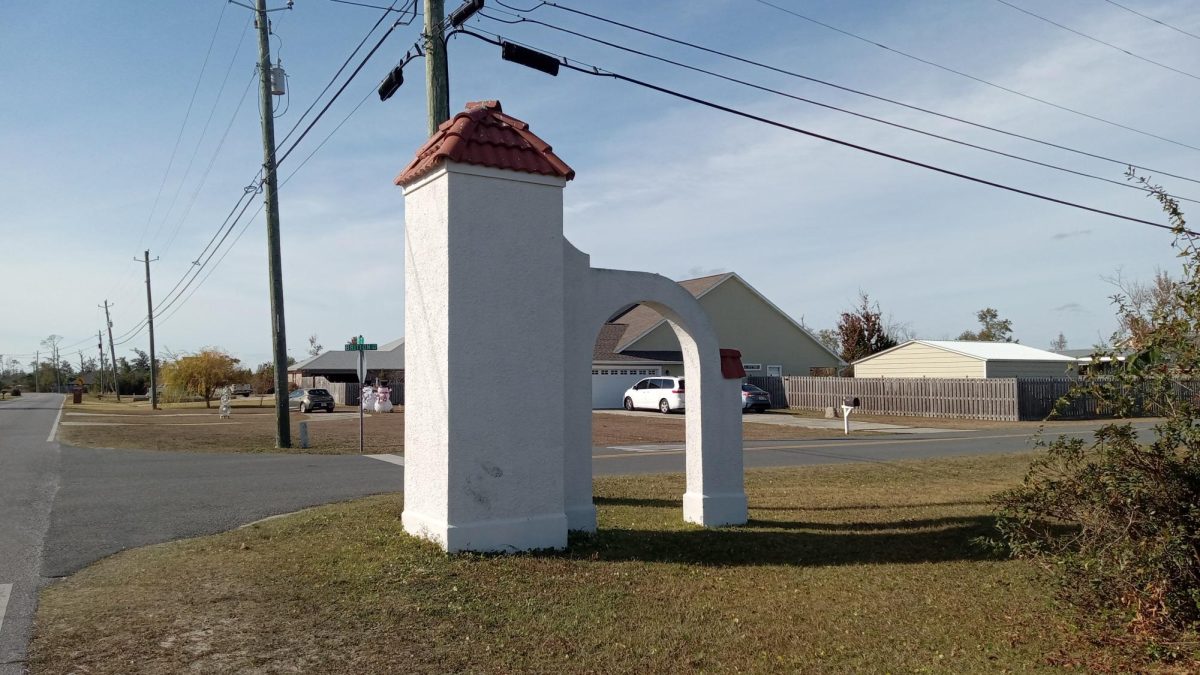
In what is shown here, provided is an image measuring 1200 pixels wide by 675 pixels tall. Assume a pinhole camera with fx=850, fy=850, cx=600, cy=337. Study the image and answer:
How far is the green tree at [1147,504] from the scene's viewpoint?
4.95 metres

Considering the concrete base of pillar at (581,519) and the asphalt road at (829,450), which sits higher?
the concrete base of pillar at (581,519)

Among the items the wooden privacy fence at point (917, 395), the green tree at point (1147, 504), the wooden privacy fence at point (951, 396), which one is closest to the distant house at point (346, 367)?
the wooden privacy fence at point (917, 395)

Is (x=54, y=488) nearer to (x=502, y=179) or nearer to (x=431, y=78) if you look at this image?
(x=431, y=78)

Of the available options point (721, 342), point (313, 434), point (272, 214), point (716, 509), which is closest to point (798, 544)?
point (716, 509)

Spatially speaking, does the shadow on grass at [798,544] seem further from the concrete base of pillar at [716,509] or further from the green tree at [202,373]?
the green tree at [202,373]

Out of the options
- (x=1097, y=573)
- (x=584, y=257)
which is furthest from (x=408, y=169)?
(x=1097, y=573)

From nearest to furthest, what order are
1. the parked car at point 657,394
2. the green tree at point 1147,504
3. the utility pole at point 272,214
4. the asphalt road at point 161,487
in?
the green tree at point 1147,504
the asphalt road at point 161,487
the utility pole at point 272,214
the parked car at point 657,394

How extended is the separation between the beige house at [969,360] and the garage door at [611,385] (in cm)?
1296

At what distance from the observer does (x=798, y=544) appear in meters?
8.64

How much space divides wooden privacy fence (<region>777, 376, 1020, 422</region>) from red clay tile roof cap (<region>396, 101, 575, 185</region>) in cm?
2849

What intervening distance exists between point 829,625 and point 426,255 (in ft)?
15.6

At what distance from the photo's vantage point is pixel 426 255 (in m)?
8.00

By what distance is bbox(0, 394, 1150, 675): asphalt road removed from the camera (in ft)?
26.0

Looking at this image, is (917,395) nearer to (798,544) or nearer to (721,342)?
(721,342)
